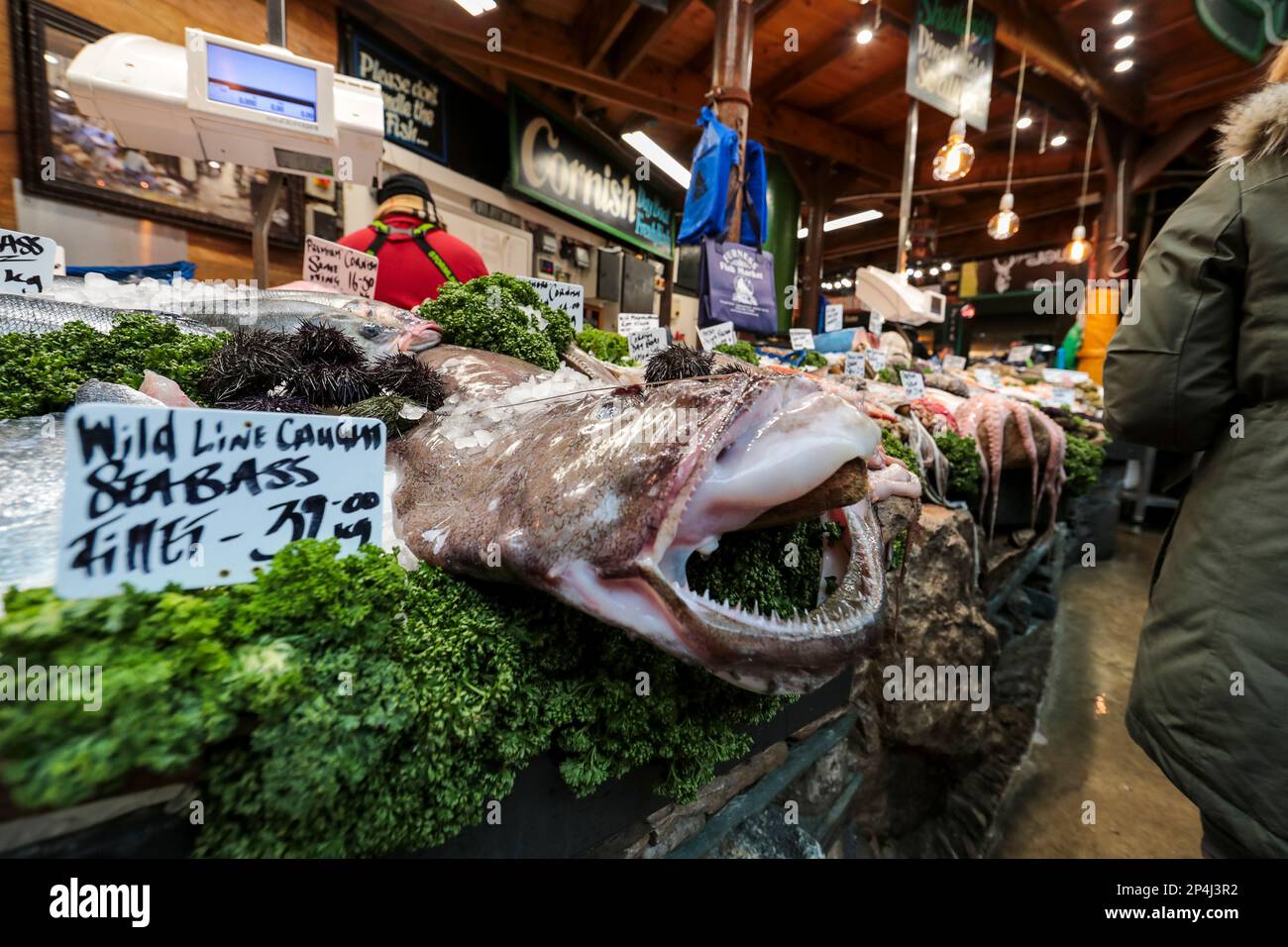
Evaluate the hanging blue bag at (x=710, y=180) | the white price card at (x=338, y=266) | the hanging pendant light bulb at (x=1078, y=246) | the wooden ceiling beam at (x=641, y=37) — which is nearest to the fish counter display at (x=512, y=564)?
the white price card at (x=338, y=266)

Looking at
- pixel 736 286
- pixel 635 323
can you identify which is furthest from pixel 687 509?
pixel 736 286

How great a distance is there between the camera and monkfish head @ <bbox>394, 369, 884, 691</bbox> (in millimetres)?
820

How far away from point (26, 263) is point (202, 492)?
7.89 feet

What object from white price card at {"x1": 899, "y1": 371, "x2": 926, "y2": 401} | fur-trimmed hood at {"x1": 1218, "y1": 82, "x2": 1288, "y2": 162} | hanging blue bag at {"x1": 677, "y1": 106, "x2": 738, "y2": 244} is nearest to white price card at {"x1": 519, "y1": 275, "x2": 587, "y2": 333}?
hanging blue bag at {"x1": 677, "y1": 106, "x2": 738, "y2": 244}

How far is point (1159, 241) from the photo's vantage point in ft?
5.67

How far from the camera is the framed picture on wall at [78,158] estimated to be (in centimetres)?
363

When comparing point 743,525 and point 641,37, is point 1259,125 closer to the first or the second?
point 743,525

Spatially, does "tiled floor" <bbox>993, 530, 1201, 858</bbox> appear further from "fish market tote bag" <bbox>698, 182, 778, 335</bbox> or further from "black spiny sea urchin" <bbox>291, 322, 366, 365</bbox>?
"black spiny sea urchin" <bbox>291, 322, 366, 365</bbox>

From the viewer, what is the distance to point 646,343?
2.97 meters

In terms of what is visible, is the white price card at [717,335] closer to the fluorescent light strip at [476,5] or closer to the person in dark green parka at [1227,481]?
the person in dark green parka at [1227,481]

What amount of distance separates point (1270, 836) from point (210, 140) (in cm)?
446

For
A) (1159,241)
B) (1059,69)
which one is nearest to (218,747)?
(1159,241)
